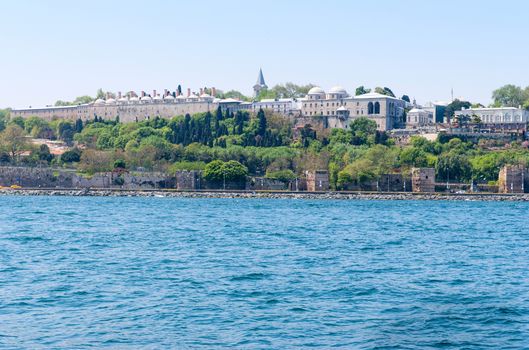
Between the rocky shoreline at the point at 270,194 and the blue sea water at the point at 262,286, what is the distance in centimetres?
2657

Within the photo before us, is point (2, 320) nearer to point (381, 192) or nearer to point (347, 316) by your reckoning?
point (347, 316)

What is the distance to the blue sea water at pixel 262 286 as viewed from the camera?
15977 mm

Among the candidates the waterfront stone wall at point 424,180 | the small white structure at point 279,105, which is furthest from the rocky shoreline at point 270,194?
the small white structure at point 279,105

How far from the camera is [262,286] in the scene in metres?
20.5

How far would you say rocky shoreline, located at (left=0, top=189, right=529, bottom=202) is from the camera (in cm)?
6475

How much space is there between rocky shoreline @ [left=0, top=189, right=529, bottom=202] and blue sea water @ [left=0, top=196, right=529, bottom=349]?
26569mm

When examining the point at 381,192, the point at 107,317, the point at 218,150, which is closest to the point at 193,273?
the point at 107,317

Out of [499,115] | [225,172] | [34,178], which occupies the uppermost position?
[499,115]

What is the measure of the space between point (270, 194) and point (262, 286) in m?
45.7

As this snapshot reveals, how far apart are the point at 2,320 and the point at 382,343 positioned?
619 cm

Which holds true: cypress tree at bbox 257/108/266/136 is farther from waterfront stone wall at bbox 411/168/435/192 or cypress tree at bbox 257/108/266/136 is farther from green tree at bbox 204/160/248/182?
waterfront stone wall at bbox 411/168/435/192

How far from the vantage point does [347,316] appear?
57.3ft

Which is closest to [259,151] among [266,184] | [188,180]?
[266,184]

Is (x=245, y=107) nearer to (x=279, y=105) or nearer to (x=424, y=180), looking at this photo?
(x=279, y=105)
